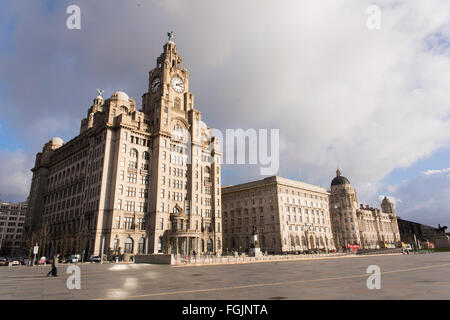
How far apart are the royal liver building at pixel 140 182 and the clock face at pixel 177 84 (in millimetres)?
288

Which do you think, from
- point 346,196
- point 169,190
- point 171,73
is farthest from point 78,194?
point 346,196

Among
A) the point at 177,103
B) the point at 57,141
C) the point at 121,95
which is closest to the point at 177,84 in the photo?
the point at 177,103

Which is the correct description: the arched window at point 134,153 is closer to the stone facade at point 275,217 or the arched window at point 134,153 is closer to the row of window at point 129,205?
the row of window at point 129,205

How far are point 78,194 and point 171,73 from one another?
4616 centimetres

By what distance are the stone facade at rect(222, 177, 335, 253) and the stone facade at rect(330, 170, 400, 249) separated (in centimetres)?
3426

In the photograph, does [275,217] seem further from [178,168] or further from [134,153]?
[134,153]

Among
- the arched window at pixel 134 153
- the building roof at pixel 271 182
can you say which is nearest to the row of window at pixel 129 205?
the arched window at pixel 134 153

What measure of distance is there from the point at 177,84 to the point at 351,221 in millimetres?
115382

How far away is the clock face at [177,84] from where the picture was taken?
89.7 m

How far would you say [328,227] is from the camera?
117 meters

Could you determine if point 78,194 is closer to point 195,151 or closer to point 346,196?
point 195,151

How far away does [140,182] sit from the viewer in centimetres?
7281

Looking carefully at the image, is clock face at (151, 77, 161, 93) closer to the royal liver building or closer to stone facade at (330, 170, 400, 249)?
the royal liver building

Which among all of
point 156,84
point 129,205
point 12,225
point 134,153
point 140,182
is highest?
point 156,84
